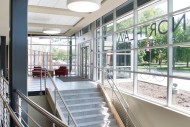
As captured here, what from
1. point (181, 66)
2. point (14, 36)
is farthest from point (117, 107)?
point (14, 36)

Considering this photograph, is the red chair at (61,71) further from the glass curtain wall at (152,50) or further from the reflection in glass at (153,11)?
the reflection in glass at (153,11)

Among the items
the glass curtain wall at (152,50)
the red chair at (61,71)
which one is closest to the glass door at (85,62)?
the red chair at (61,71)

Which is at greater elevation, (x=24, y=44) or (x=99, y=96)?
(x=24, y=44)

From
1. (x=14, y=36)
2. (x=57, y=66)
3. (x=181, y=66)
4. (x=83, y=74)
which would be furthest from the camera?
(x=57, y=66)

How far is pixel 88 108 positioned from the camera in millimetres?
6488

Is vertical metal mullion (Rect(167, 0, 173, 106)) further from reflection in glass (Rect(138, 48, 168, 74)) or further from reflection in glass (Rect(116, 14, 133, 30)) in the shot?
reflection in glass (Rect(116, 14, 133, 30))

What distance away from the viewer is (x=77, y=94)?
6.88 metres

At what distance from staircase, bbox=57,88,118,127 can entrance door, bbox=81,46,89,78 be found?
3544 millimetres

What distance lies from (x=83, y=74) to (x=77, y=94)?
451cm

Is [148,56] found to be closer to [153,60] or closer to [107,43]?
[153,60]

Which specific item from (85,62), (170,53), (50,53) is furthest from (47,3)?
(50,53)

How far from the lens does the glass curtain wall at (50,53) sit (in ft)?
41.9

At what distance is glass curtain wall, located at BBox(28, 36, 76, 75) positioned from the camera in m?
12.8

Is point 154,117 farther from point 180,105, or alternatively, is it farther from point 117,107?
point 117,107
